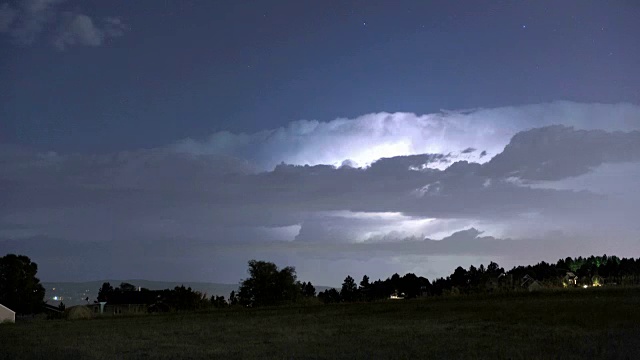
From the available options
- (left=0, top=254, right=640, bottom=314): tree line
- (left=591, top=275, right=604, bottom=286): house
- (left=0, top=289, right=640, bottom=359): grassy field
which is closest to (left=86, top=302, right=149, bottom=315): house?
(left=0, top=254, right=640, bottom=314): tree line

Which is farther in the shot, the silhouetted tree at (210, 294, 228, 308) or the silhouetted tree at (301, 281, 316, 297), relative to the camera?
the silhouetted tree at (301, 281, 316, 297)

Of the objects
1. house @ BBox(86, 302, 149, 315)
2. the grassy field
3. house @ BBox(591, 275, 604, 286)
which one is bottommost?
the grassy field

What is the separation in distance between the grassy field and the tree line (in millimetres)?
15635

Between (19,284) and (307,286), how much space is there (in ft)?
147

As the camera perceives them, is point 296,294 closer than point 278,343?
No

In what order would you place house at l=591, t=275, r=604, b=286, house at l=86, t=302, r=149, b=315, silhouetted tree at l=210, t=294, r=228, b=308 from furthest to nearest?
house at l=86, t=302, r=149, b=315, silhouetted tree at l=210, t=294, r=228, b=308, house at l=591, t=275, r=604, b=286

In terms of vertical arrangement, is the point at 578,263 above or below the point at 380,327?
above

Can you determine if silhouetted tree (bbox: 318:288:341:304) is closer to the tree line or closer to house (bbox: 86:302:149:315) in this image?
the tree line

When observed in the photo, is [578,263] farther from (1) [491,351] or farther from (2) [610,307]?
(1) [491,351]

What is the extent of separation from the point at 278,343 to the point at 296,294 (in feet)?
178

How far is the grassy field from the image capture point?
19141mm

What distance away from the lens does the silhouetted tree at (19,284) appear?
10250cm

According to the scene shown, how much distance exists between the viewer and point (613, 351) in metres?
17.2

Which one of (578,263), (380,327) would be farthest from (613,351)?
(578,263)
